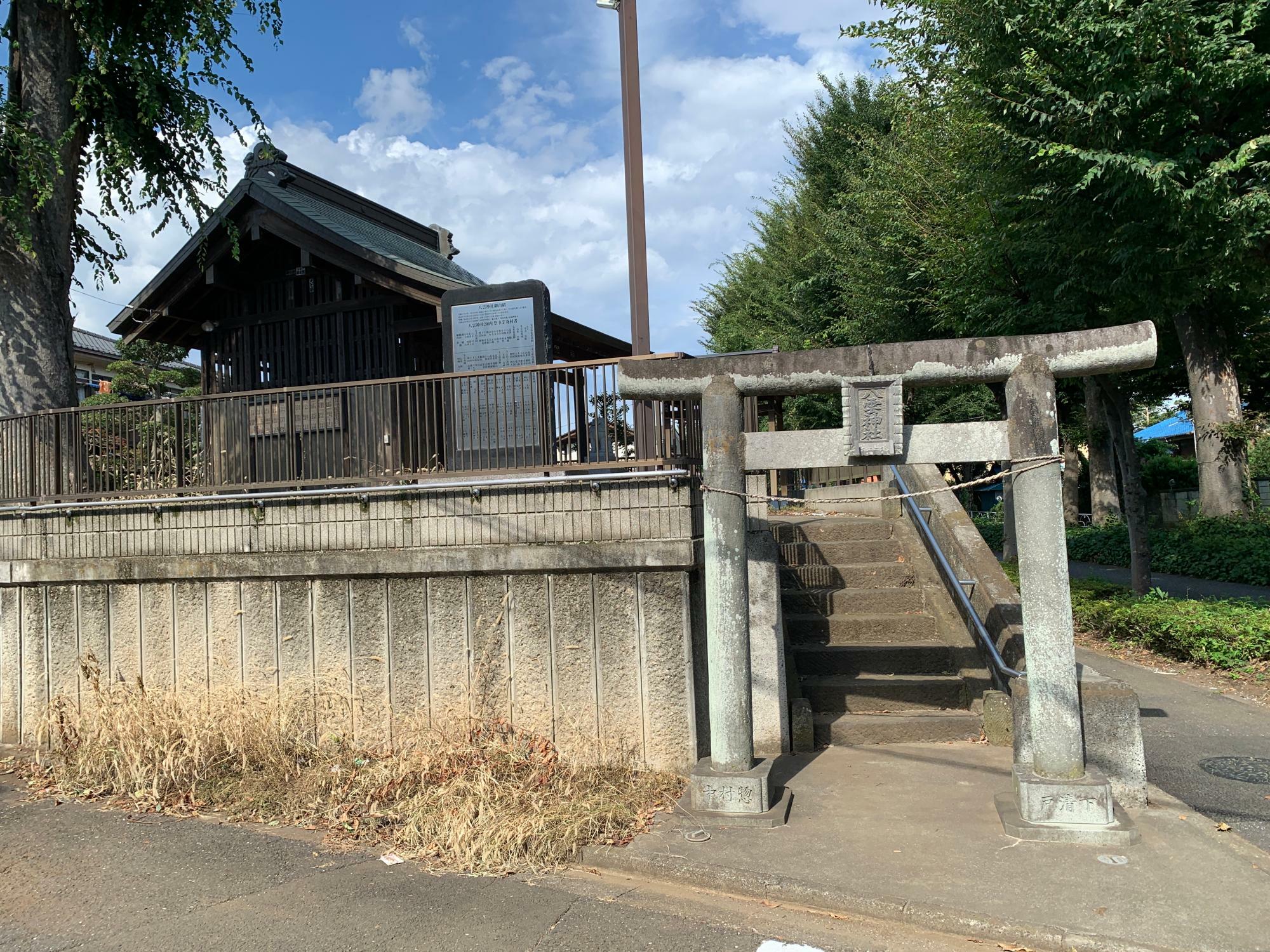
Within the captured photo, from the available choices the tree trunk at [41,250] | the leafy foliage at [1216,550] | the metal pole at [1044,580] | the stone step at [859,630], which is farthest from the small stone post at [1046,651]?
the leafy foliage at [1216,550]

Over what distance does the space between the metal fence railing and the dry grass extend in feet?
5.94

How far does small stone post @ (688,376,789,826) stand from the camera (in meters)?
5.41

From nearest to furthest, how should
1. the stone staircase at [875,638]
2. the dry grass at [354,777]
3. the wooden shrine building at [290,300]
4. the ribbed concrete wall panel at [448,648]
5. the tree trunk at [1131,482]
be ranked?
the dry grass at [354,777] < the ribbed concrete wall panel at [448,648] < the stone staircase at [875,638] < the wooden shrine building at [290,300] < the tree trunk at [1131,482]

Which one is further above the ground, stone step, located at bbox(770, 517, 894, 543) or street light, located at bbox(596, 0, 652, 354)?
street light, located at bbox(596, 0, 652, 354)

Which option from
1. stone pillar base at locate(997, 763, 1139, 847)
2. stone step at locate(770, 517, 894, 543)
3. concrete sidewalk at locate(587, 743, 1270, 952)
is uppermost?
stone step at locate(770, 517, 894, 543)

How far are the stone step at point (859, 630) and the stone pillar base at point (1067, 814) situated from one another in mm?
2789

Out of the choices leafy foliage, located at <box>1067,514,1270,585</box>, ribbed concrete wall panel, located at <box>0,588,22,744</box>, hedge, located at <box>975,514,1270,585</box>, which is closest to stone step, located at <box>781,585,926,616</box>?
hedge, located at <box>975,514,1270,585</box>

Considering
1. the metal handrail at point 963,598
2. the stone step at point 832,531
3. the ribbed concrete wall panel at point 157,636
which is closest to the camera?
the metal handrail at point 963,598

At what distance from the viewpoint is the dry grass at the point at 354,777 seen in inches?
199

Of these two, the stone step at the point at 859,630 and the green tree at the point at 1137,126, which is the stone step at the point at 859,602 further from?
the green tree at the point at 1137,126

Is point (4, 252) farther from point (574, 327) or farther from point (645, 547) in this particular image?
point (645, 547)

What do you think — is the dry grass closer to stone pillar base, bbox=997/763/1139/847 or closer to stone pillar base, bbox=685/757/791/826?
stone pillar base, bbox=685/757/791/826

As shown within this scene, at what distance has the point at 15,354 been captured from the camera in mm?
9086

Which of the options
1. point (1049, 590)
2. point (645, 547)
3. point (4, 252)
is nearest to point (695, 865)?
point (645, 547)
